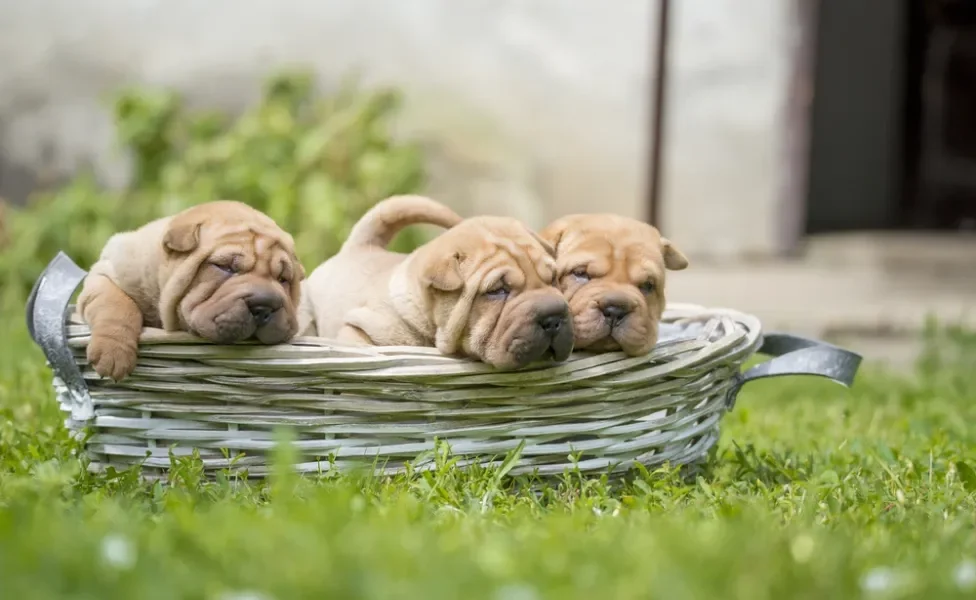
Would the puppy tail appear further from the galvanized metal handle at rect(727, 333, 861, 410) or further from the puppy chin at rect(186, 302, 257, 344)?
the galvanized metal handle at rect(727, 333, 861, 410)

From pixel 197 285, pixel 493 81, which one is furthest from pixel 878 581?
pixel 493 81

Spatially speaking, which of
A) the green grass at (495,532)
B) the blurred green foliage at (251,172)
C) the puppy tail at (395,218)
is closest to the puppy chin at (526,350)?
the green grass at (495,532)

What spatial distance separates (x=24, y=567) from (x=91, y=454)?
1.09 m

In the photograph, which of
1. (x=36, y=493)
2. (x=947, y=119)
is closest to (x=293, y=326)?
(x=36, y=493)

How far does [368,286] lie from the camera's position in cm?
288

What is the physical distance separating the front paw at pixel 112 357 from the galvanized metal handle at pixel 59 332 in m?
0.10

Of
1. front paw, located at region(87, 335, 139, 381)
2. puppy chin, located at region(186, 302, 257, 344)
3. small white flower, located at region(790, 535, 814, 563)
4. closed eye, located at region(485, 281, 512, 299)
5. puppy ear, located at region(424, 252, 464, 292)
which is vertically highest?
puppy ear, located at region(424, 252, 464, 292)

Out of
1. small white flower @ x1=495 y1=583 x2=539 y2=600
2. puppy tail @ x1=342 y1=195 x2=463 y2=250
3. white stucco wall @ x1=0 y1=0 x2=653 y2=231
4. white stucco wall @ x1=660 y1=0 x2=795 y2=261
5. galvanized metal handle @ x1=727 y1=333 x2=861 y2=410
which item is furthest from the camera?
white stucco wall @ x1=0 y1=0 x2=653 y2=231

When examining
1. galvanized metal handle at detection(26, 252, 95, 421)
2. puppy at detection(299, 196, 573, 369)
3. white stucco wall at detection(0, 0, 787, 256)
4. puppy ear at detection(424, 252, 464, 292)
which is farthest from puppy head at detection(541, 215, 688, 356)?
white stucco wall at detection(0, 0, 787, 256)

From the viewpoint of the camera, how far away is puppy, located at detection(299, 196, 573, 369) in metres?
2.33

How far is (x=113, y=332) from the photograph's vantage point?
2.31m

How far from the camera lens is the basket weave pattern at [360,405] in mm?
2312

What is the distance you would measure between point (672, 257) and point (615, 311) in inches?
17.8

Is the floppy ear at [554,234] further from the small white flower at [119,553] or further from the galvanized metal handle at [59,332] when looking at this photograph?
the small white flower at [119,553]
